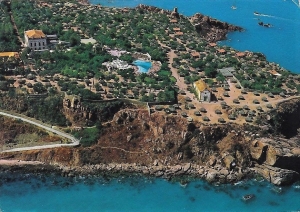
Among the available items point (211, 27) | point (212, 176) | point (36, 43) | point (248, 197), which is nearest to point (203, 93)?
point (212, 176)

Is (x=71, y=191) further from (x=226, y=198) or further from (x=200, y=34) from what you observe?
(x=200, y=34)

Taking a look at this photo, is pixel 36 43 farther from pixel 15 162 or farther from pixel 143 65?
pixel 15 162

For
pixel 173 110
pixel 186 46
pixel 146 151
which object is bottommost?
pixel 146 151

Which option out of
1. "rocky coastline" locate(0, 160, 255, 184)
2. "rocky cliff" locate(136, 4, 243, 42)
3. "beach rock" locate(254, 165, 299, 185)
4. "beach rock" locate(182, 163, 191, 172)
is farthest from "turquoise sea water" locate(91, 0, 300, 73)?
"beach rock" locate(182, 163, 191, 172)

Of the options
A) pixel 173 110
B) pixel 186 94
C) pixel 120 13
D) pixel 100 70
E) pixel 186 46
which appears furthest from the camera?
pixel 120 13

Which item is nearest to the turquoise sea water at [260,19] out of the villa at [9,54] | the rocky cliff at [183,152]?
the rocky cliff at [183,152]

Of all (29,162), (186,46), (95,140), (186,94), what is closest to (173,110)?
(186,94)

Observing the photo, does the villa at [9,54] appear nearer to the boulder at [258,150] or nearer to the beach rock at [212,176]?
the beach rock at [212,176]
